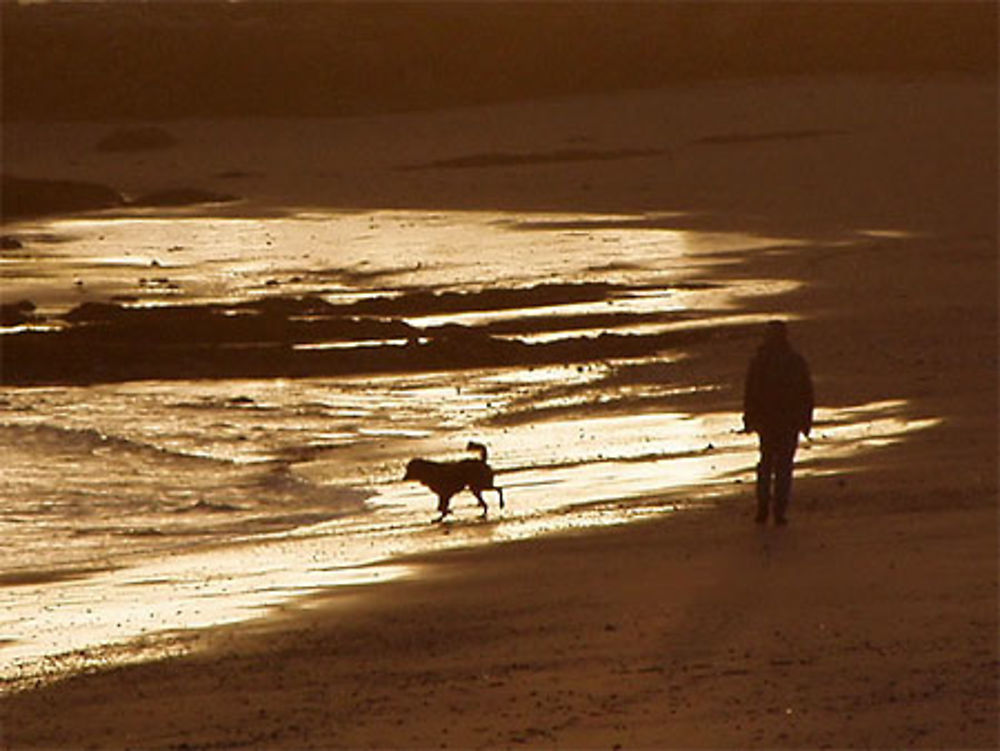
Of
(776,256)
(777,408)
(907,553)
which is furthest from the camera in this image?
(776,256)

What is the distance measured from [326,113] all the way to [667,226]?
27.5 metres

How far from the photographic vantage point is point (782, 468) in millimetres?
14250

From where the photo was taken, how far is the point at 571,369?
2366 centimetres

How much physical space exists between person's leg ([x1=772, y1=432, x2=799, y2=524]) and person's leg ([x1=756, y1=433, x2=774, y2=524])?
3 centimetres

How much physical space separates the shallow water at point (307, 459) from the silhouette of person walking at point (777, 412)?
35.1 inches

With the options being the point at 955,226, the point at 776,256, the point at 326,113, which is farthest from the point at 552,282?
the point at 326,113

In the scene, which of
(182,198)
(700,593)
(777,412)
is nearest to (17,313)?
(777,412)

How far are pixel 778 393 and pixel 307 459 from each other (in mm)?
5975

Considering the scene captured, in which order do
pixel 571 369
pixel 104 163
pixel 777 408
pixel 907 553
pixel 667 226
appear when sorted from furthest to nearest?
pixel 104 163, pixel 667 226, pixel 571 369, pixel 777 408, pixel 907 553

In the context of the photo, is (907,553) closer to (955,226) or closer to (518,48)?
(955,226)

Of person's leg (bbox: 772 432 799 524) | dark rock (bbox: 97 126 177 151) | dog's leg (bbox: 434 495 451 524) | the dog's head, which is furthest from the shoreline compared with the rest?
dark rock (bbox: 97 126 177 151)

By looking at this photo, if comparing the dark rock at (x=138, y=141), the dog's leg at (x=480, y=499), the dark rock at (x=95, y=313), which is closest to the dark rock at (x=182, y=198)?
the dark rock at (x=138, y=141)

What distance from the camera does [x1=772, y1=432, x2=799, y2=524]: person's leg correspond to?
14250 millimetres

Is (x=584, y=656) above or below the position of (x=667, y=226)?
below
